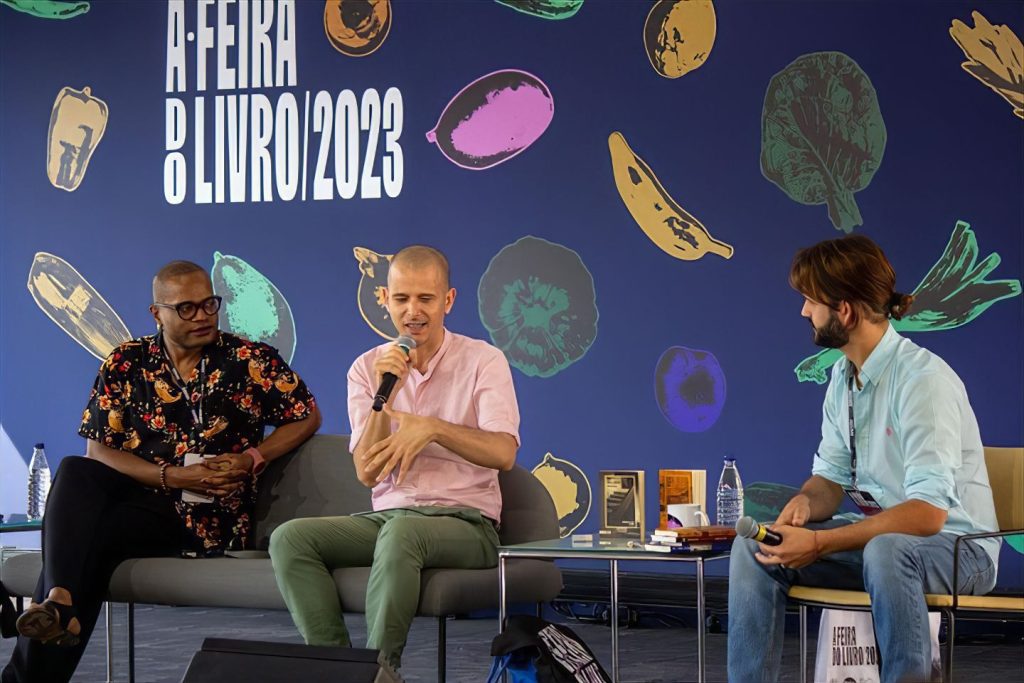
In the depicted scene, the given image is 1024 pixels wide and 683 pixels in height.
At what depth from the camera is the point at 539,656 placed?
3174mm

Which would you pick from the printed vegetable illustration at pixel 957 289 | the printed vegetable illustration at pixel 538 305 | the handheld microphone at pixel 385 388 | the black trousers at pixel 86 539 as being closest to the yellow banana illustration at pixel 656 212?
the printed vegetable illustration at pixel 538 305

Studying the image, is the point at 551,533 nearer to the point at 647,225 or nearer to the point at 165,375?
the point at 165,375

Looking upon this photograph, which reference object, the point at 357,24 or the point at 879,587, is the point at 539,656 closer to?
the point at 879,587

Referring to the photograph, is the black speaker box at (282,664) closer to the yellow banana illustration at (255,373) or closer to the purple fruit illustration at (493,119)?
the yellow banana illustration at (255,373)

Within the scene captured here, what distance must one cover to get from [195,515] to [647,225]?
244 centimetres

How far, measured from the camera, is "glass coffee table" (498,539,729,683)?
123 inches

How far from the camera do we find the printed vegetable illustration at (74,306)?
22.2 ft

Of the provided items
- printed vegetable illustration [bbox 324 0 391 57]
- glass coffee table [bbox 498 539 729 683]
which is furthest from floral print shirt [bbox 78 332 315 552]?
printed vegetable illustration [bbox 324 0 391 57]

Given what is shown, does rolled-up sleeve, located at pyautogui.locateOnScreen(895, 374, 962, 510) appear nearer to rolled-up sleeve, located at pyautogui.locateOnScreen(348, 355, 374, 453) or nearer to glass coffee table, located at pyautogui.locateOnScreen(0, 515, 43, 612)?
rolled-up sleeve, located at pyautogui.locateOnScreen(348, 355, 374, 453)

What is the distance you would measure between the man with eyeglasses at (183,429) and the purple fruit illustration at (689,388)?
6.36 ft

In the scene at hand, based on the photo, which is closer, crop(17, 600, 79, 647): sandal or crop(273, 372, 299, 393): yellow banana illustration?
crop(17, 600, 79, 647): sandal

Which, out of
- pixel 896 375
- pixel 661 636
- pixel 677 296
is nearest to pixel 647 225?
→ pixel 677 296

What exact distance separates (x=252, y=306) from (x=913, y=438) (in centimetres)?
402

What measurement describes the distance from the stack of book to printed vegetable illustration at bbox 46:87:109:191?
454 cm
